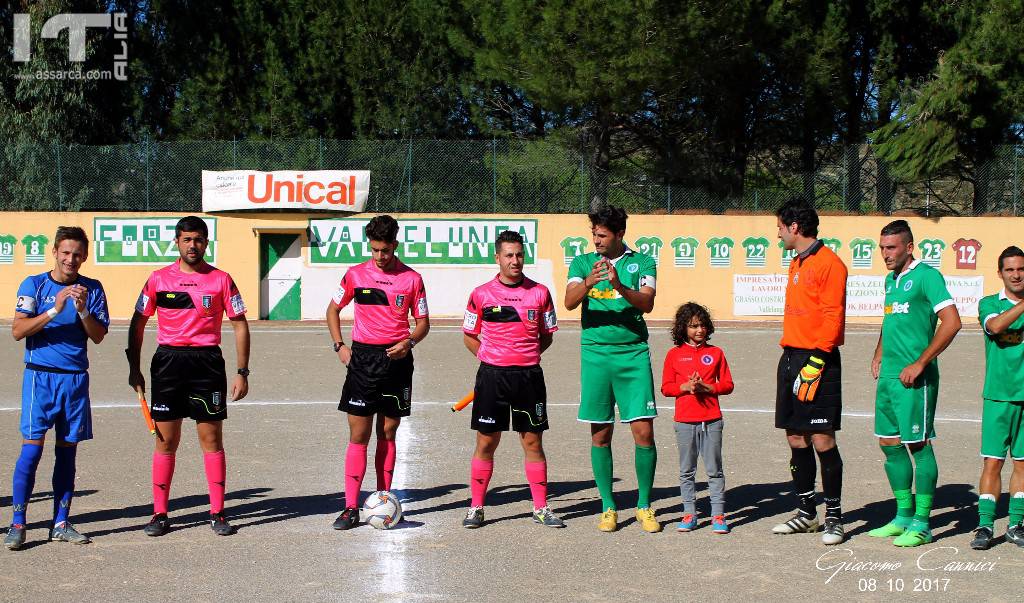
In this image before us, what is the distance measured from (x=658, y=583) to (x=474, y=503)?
1608mm

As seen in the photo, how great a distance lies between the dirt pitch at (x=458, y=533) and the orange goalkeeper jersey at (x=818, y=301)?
124 centimetres

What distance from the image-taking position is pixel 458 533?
692cm

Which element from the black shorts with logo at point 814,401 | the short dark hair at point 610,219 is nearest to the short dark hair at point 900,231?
the black shorts with logo at point 814,401

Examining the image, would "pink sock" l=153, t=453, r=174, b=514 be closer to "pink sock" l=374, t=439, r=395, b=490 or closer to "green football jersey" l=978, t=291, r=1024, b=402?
"pink sock" l=374, t=439, r=395, b=490

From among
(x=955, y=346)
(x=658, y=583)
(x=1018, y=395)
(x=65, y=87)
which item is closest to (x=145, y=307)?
(x=658, y=583)

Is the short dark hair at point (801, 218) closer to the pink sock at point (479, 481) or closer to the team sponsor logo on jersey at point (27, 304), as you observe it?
the pink sock at point (479, 481)

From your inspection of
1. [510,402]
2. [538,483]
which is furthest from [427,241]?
[538,483]

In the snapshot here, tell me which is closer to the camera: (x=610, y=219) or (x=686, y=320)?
(x=610, y=219)

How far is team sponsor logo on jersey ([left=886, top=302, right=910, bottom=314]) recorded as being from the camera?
6688 mm

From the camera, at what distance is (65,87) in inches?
1169

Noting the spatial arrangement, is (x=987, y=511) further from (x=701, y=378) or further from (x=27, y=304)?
(x=27, y=304)

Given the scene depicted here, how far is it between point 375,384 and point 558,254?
740 inches

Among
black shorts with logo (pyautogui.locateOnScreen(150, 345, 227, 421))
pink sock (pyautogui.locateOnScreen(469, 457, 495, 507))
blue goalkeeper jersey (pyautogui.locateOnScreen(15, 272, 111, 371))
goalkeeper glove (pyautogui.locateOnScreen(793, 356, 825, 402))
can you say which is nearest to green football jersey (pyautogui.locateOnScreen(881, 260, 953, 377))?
goalkeeper glove (pyautogui.locateOnScreen(793, 356, 825, 402))

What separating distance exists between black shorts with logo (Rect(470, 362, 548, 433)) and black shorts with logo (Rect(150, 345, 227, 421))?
5.38 ft
